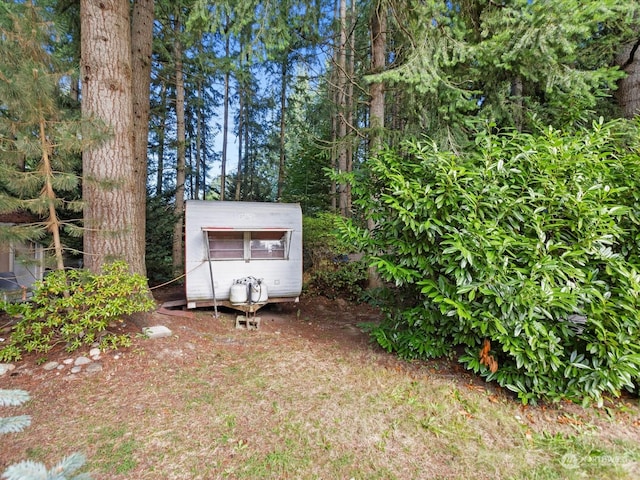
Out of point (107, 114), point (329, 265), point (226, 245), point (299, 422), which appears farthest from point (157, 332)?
point (329, 265)

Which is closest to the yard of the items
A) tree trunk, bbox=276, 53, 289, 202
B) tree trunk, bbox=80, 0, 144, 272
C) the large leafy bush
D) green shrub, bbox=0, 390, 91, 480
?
the large leafy bush

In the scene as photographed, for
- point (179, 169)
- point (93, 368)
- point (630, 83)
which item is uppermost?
point (630, 83)

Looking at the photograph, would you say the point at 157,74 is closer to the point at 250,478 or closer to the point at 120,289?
the point at 120,289

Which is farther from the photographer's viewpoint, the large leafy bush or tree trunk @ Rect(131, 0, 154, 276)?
tree trunk @ Rect(131, 0, 154, 276)

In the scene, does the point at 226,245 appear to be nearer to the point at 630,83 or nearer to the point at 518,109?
the point at 518,109

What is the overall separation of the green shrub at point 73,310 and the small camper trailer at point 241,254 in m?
2.04

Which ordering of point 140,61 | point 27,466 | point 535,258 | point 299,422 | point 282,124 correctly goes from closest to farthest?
point 27,466
point 299,422
point 535,258
point 140,61
point 282,124

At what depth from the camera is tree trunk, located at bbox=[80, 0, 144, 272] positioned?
3.86 metres

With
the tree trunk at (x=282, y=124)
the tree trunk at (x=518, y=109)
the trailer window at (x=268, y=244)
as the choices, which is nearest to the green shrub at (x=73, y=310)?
the trailer window at (x=268, y=244)

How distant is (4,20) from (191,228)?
10.9 ft

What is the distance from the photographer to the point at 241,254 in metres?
5.95

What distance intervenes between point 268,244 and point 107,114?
129 inches

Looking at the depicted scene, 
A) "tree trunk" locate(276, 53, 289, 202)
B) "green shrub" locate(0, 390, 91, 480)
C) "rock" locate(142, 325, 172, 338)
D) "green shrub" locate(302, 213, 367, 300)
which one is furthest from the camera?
"tree trunk" locate(276, 53, 289, 202)

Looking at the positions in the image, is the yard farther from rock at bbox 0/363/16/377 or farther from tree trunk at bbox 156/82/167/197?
tree trunk at bbox 156/82/167/197
